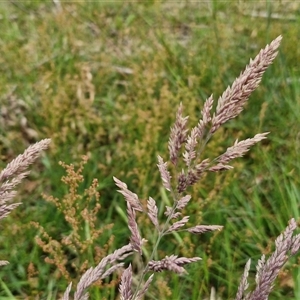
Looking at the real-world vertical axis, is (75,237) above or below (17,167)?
below

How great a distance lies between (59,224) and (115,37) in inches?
67.2

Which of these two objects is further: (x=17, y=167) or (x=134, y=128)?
(x=134, y=128)

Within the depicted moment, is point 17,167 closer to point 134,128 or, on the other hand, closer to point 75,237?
point 75,237

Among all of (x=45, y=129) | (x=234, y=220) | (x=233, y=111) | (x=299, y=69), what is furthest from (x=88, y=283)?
(x=299, y=69)

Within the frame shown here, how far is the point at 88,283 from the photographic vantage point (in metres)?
0.92

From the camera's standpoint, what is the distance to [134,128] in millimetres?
2682

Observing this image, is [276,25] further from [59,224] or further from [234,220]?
[59,224]

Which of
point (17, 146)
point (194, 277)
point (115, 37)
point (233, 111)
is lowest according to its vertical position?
point (194, 277)

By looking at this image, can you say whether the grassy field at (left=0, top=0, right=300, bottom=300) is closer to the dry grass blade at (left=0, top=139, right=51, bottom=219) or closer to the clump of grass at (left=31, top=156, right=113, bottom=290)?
the clump of grass at (left=31, top=156, right=113, bottom=290)

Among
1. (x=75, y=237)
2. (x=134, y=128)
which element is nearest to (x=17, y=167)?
(x=75, y=237)

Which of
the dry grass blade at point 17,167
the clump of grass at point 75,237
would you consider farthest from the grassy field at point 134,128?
the dry grass blade at point 17,167

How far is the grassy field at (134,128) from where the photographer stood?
6.78 feet

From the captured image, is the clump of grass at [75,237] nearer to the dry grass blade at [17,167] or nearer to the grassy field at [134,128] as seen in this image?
the grassy field at [134,128]

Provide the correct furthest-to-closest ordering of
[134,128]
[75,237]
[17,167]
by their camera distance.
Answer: [134,128] → [75,237] → [17,167]
